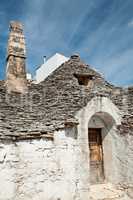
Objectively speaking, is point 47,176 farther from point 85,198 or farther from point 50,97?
point 50,97

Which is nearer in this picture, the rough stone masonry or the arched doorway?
the rough stone masonry

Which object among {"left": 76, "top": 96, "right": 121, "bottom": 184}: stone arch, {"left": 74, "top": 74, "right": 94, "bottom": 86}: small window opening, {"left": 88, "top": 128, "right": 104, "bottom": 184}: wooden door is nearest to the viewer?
{"left": 76, "top": 96, "right": 121, "bottom": 184}: stone arch

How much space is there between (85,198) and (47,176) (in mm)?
1471

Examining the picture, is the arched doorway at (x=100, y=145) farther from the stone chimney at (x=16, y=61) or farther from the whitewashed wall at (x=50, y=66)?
the whitewashed wall at (x=50, y=66)

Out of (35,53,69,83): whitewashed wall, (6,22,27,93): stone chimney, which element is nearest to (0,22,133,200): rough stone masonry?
(6,22,27,93): stone chimney

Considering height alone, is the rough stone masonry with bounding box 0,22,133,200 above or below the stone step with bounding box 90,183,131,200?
above

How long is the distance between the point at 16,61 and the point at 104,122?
4.13 meters

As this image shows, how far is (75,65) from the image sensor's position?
9.80m

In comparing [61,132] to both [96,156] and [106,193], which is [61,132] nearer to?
[96,156]

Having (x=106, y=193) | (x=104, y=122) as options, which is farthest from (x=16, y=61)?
(x=106, y=193)

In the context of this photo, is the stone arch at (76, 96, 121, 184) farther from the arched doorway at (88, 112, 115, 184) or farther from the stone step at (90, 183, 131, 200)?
the stone step at (90, 183, 131, 200)

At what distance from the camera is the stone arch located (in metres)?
7.97

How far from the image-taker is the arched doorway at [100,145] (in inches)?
353

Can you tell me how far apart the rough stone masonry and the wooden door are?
4 centimetres
